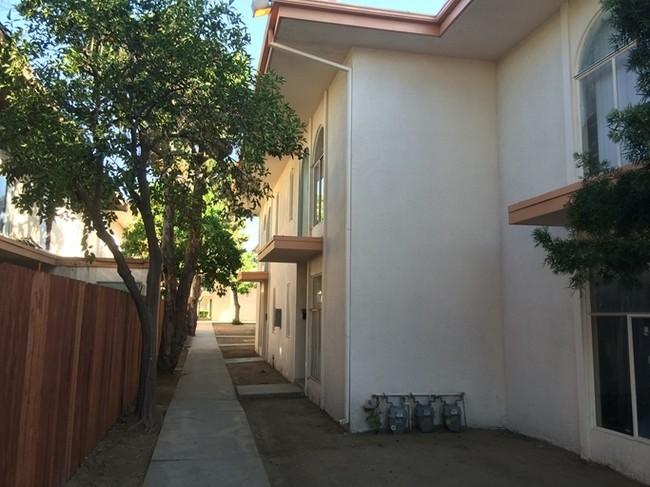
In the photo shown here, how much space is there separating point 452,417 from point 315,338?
392 cm

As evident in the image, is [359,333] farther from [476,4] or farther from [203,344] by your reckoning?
[203,344]

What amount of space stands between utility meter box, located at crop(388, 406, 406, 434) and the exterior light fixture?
22.3ft

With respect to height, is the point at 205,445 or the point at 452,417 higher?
the point at 452,417

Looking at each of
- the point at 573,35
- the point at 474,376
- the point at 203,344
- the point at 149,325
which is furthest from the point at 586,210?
the point at 203,344

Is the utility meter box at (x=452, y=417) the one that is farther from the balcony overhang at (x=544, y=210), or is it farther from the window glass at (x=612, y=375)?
the balcony overhang at (x=544, y=210)

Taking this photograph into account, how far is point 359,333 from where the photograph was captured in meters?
8.94

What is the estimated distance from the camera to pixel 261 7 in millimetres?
9602

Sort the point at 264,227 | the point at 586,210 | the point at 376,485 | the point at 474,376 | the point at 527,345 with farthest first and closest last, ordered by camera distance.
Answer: the point at 264,227 < the point at 474,376 < the point at 527,345 < the point at 376,485 < the point at 586,210

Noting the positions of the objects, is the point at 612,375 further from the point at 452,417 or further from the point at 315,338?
the point at 315,338

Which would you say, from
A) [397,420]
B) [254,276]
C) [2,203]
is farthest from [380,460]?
[254,276]

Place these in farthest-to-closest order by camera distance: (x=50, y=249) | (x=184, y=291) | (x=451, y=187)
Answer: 1. (x=50, y=249)
2. (x=184, y=291)
3. (x=451, y=187)

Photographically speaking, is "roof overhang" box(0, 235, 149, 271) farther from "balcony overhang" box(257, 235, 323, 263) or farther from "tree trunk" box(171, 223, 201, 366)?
"balcony overhang" box(257, 235, 323, 263)

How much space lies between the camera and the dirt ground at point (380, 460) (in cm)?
638

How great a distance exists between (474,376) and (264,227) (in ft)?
48.6
